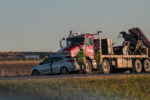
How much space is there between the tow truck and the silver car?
75cm

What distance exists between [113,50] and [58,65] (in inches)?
246

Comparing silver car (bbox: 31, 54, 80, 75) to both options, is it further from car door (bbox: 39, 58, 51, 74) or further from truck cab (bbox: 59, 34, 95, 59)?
truck cab (bbox: 59, 34, 95, 59)

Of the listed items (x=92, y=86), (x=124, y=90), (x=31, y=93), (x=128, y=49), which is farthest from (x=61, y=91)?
(x=128, y=49)

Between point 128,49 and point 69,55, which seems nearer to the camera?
point 69,55

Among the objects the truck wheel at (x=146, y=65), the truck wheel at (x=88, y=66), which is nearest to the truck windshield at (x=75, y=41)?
the truck wheel at (x=88, y=66)

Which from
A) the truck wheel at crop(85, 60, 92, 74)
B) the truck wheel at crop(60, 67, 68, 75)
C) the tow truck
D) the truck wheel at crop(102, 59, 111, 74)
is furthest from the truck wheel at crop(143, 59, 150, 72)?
the truck wheel at crop(60, 67, 68, 75)

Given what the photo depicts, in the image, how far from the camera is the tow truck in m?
23.9

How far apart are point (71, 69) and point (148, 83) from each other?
7320 mm

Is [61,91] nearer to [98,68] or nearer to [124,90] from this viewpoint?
[124,90]

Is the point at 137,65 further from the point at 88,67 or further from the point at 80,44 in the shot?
the point at 80,44

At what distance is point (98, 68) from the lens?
77.6 ft

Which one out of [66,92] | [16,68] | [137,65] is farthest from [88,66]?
[16,68]

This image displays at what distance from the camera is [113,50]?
27.1m

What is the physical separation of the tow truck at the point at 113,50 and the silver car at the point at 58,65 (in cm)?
75
